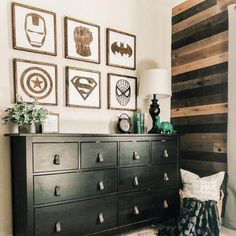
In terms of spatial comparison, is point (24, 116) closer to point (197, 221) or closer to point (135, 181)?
point (135, 181)

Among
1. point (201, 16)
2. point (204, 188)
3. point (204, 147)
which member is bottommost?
point (204, 188)

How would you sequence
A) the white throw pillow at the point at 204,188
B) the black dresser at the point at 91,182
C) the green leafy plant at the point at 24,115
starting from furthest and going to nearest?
the white throw pillow at the point at 204,188 → the green leafy plant at the point at 24,115 → the black dresser at the point at 91,182

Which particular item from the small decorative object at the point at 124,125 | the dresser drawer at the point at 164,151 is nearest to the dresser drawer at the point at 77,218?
the dresser drawer at the point at 164,151

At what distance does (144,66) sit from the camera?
3070 millimetres

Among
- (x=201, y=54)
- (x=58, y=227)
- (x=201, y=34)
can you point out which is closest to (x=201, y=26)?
(x=201, y=34)

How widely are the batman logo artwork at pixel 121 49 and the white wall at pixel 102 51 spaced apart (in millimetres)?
132

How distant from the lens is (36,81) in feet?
7.64

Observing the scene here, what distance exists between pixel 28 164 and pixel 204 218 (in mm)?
1568

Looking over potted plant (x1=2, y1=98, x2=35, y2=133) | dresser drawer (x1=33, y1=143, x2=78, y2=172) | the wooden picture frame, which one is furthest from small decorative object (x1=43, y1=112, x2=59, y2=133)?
dresser drawer (x1=33, y1=143, x2=78, y2=172)

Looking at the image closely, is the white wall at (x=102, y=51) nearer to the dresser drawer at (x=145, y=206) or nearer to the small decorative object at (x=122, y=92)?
the small decorative object at (x=122, y=92)

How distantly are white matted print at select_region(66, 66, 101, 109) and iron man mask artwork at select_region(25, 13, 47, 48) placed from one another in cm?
36

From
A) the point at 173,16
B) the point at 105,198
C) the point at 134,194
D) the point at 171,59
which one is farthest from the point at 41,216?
the point at 173,16

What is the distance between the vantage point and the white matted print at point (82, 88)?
8.24 ft

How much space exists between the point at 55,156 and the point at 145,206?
1.05 meters
